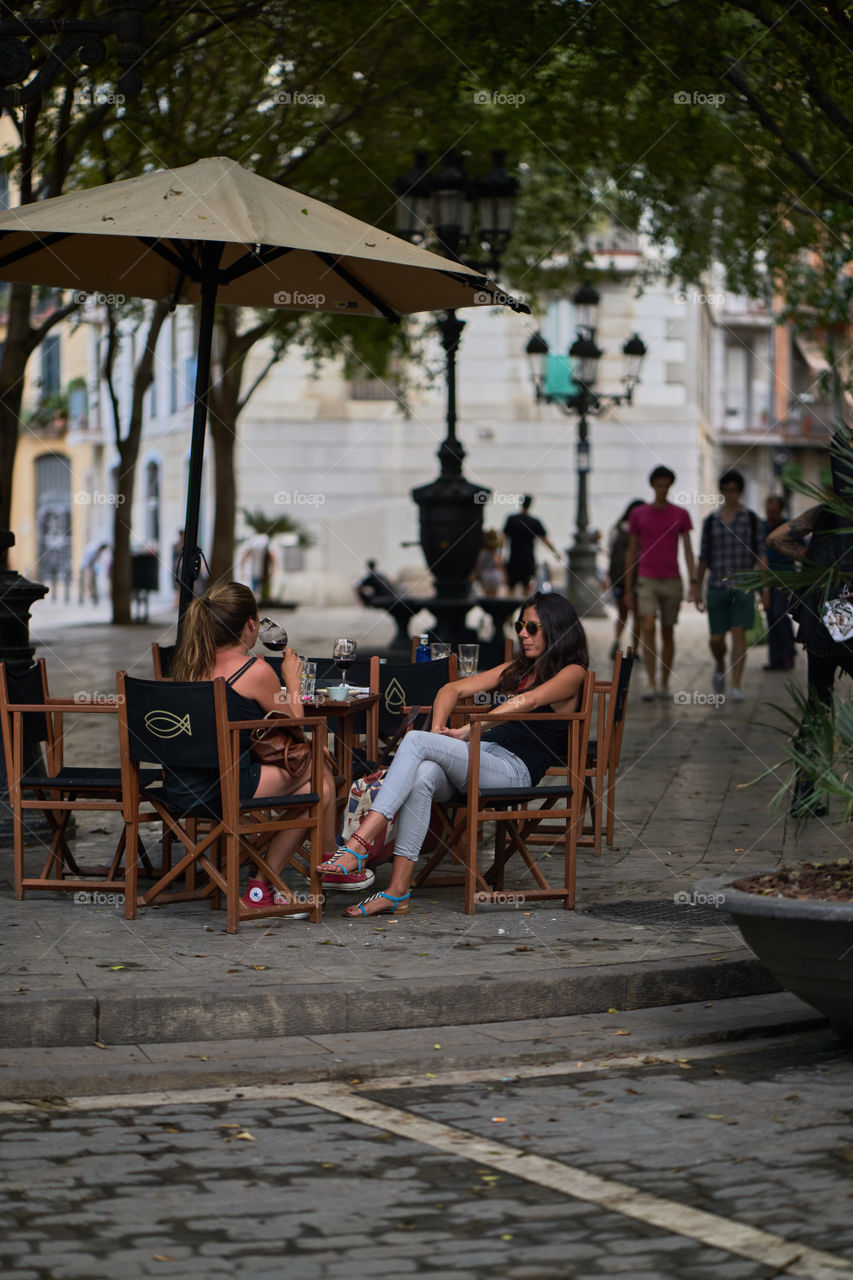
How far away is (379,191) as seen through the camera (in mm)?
22703

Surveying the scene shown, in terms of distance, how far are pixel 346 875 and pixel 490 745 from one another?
0.79 meters

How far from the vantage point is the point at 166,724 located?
662 cm

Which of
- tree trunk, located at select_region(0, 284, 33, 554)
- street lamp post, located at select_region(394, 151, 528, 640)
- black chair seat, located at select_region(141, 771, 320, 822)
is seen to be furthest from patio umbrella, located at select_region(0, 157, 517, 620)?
tree trunk, located at select_region(0, 284, 33, 554)

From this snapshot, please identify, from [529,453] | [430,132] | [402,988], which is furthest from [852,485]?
[529,453]

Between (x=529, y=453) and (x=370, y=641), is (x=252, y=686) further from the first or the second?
(x=529, y=453)

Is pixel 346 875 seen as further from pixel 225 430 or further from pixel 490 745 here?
pixel 225 430

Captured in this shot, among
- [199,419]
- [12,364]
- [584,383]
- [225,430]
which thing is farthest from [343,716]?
[225,430]

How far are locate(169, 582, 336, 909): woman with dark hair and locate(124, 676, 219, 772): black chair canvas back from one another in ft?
0.83

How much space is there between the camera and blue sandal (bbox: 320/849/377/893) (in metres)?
6.91

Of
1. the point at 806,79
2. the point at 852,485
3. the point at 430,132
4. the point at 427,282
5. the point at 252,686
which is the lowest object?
the point at 252,686

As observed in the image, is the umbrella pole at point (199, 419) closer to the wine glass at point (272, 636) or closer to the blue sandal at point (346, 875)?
the wine glass at point (272, 636)

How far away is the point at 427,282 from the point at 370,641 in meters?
16.0

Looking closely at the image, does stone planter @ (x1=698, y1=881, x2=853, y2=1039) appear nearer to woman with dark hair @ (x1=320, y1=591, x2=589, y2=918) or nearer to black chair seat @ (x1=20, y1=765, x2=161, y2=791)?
woman with dark hair @ (x1=320, y1=591, x2=589, y2=918)

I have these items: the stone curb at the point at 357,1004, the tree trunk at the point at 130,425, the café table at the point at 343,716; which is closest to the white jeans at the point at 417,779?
the café table at the point at 343,716
